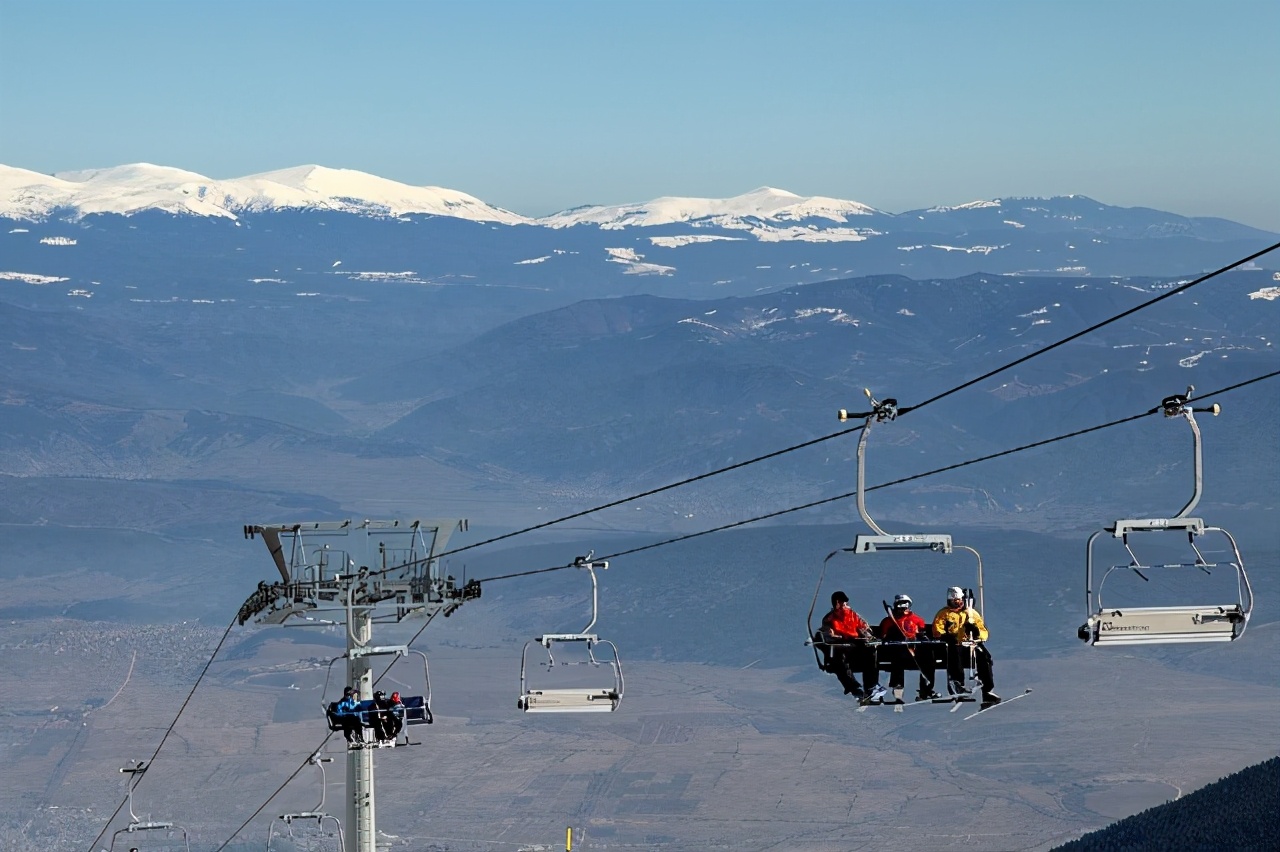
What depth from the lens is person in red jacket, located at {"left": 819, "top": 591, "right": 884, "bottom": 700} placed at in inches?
866

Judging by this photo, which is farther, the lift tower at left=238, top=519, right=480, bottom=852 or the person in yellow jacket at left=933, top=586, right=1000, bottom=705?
the lift tower at left=238, top=519, right=480, bottom=852

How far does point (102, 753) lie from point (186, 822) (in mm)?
31464

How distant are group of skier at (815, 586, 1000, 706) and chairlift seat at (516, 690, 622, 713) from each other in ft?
13.6

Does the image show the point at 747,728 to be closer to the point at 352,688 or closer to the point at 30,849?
the point at 30,849

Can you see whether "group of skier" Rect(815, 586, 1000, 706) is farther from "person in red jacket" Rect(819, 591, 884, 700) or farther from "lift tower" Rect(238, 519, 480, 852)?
"lift tower" Rect(238, 519, 480, 852)

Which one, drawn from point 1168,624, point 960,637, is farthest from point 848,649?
point 1168,624

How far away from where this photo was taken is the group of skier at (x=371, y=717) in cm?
2627

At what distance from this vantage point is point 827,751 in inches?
6905

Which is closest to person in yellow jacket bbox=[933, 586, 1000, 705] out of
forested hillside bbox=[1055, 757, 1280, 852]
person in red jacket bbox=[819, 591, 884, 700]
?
person in red jacket bbox=[819, 591, 884, 700]

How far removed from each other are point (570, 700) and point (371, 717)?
2.48m

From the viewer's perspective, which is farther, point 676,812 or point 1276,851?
point 676,812

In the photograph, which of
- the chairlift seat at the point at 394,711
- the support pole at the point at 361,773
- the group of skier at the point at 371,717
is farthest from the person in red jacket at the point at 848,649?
the support pole at the point at 361,773

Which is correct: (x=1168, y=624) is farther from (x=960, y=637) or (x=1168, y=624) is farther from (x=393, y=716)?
(x=393, y=716)

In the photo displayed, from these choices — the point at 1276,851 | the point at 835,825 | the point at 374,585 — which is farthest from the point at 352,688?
the point at 835,825
